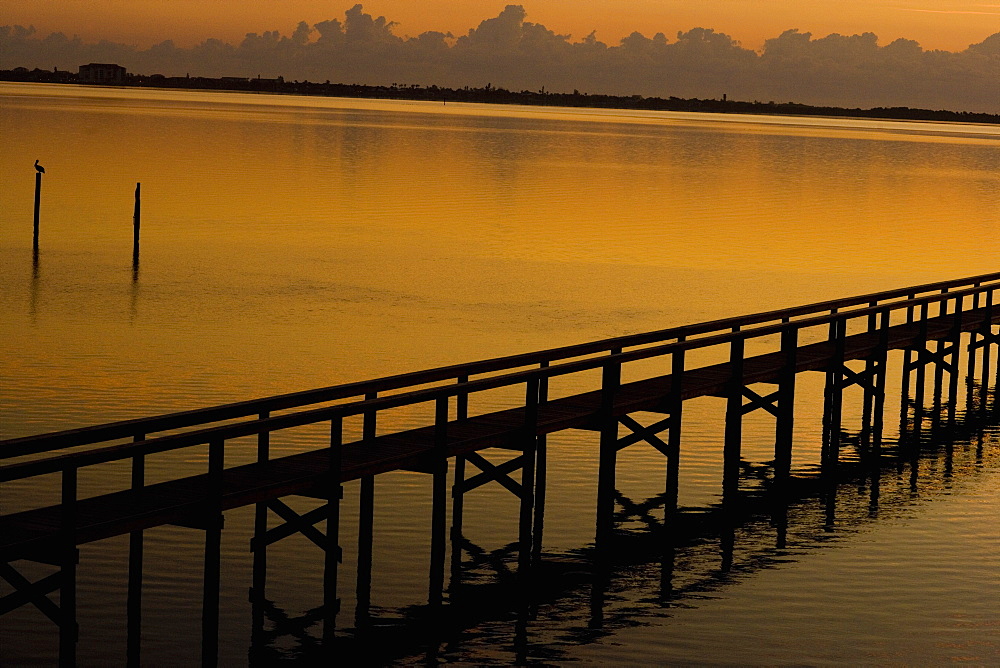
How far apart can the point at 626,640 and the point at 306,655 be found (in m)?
2.83

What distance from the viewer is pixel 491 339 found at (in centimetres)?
3041

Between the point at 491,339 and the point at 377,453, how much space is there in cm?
1688

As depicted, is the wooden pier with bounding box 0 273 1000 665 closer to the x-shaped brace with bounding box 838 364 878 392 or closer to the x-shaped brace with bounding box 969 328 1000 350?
the x-shaped brace with bounding box 838 364 878 392

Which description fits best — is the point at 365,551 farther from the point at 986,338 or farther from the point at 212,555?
the point at 986,338

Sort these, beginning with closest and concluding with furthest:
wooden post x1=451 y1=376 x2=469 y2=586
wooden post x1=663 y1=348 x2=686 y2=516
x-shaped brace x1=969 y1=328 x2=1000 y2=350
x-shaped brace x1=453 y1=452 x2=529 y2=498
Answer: x-shaped brace x1=453 y1=452 x2=529 y2=498
wooden post x1=451 y1=376 x2=469 y2=586
wooden post x1=663 y1=348 x2=686 y2=516
x-shaped brace x1=969 y1=328 x2=1000 y2=350

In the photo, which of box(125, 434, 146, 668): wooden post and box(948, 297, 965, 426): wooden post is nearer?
box(125, 434, 146, 668): wooden post

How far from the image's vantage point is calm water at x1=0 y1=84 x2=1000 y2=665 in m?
13.6

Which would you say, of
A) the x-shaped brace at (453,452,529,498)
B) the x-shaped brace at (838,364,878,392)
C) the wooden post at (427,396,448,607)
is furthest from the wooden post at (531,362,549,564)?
the x-shaped brace at (838,364,878,392)

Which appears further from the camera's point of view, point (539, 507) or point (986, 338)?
point (986, 338)

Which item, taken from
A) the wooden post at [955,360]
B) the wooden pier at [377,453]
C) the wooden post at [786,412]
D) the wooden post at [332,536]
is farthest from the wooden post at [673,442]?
the wooden post at [955,360]

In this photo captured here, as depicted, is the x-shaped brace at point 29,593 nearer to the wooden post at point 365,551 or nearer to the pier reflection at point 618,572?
the pier reflection at point 618,572

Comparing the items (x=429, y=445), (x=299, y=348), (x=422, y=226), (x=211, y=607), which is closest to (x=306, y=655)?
(x=211, y=607)

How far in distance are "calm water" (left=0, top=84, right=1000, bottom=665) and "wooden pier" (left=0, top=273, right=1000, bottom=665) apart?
52 cm

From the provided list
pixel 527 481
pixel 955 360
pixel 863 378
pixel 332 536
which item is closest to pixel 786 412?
pixel 863 378
